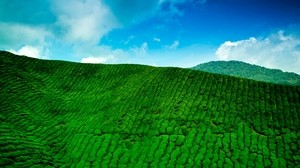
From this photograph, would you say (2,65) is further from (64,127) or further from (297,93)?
(297,93)

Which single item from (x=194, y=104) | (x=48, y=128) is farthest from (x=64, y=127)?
(x=194, y=104)

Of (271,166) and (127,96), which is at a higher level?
(127,96)

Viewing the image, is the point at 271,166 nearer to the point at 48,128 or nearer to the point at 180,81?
the point at 180,81

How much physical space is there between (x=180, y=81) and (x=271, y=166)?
15108 millimetres

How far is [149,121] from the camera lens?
22938 millimetres

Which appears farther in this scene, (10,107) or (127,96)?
(127,96)

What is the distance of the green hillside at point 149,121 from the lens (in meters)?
18.2

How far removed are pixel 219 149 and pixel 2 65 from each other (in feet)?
108

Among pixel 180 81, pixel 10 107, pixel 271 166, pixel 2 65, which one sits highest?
pixel 2 65

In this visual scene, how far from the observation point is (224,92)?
87.4 feet

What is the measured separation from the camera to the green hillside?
717 inches

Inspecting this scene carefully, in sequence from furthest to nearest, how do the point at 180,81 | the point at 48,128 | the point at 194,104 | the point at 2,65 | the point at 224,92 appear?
the point at 2,65 < the point at 180,81 < the point at 224,92 < the point at 194,104 < the point at 48,128

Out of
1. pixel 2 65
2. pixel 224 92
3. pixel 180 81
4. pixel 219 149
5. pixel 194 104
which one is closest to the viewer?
pixel 219 149

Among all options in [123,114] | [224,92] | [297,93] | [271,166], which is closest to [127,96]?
[123,114]
